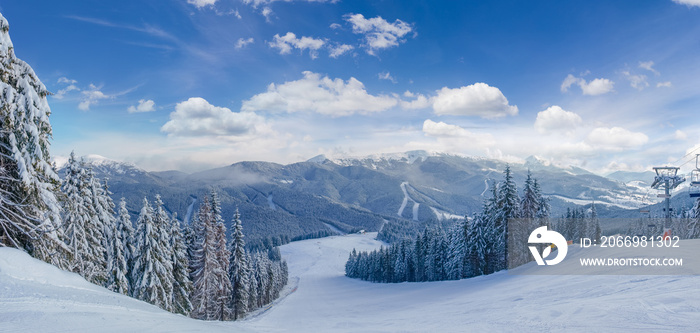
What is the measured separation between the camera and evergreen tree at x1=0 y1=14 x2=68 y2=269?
11.9 m

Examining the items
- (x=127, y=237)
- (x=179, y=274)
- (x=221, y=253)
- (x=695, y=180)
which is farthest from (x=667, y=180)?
(x=127, y=237)

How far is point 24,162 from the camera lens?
12.2 metres

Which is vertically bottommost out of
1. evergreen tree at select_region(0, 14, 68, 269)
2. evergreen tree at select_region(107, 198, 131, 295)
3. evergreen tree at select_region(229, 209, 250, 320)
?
evergreen tree at select_region(229, 209, 250, 320)

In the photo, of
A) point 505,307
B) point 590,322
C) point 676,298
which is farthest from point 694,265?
point 590,322

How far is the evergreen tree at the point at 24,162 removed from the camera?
468 inches

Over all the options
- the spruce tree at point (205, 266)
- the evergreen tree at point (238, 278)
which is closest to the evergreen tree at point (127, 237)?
the spruce tree at point (205, 266)

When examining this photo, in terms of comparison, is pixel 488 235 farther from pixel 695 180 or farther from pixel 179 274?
pixel 179 274

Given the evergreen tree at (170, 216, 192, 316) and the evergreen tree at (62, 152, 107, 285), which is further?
the evergreen tree at (170, 216, 192, 316)

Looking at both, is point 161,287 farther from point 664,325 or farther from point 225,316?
point 664,325

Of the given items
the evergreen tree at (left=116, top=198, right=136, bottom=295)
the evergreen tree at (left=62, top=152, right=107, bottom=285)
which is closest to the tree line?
the evergreen tree at (left=116, top=198, right=136, bottom=295)
